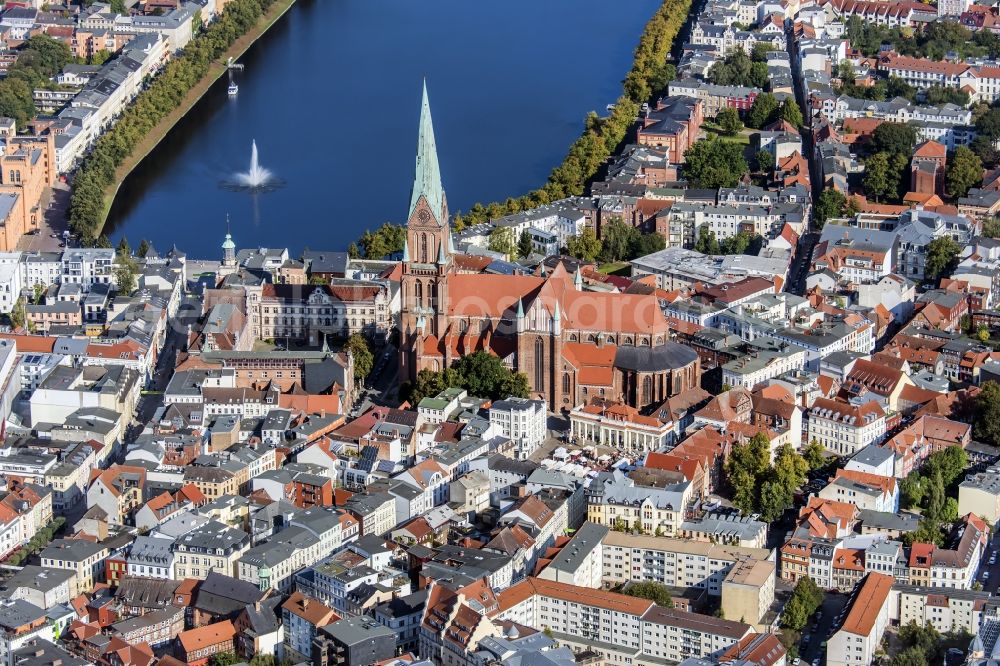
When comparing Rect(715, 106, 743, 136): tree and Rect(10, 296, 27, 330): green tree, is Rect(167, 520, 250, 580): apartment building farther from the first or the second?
Rect(715, 106, 743, 136): tree

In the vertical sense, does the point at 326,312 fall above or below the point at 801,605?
above

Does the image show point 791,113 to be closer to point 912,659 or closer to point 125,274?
point 125,274

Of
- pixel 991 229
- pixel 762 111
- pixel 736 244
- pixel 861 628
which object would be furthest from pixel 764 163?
pixel 861 628

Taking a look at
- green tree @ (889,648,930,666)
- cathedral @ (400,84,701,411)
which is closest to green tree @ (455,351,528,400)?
cathedral @ (400,84,701,411)

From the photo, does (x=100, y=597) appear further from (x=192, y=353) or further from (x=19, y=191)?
(x=19, y=191)

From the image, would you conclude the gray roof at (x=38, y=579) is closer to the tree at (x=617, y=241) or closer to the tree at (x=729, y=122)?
the tree at (x=617, y=241)

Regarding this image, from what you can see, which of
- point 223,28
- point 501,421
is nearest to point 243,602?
point 501,421

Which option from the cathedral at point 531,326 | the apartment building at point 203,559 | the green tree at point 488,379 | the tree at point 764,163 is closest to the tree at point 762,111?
the tree at point 764,163
